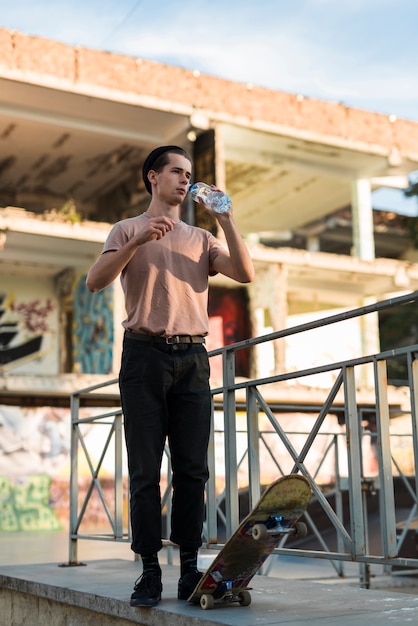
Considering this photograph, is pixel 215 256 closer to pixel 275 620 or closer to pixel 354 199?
pixel 275 620

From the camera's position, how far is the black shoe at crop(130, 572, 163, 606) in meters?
3.65

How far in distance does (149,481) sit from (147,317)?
719mm

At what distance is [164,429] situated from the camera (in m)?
3.73

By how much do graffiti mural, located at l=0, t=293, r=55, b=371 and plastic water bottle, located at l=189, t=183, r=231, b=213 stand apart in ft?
59.8

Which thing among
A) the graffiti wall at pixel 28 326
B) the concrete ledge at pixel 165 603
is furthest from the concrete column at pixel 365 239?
the concrete ledge at pixel 165 603

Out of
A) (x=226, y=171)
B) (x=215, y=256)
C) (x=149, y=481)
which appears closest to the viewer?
(x=149, y=481)

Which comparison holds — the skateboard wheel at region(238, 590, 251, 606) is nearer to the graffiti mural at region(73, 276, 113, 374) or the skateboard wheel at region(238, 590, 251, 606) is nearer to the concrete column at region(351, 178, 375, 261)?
the graffiti mural at region(73, 276, 113, 374)

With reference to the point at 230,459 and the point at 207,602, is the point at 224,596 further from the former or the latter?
the point at 230,459

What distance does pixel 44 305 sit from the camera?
22172 millimetres

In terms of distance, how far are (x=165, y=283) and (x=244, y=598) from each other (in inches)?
56.4

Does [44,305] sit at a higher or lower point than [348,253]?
lower

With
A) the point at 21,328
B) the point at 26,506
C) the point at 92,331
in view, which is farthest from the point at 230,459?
the point at 21,328

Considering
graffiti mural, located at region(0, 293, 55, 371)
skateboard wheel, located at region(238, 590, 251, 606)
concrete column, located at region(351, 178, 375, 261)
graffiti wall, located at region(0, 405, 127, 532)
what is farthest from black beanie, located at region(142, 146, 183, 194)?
concrete column, located at region(351, 178, 375, 261)

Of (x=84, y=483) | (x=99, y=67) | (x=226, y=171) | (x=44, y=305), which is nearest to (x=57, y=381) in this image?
(x=84, y=483)
